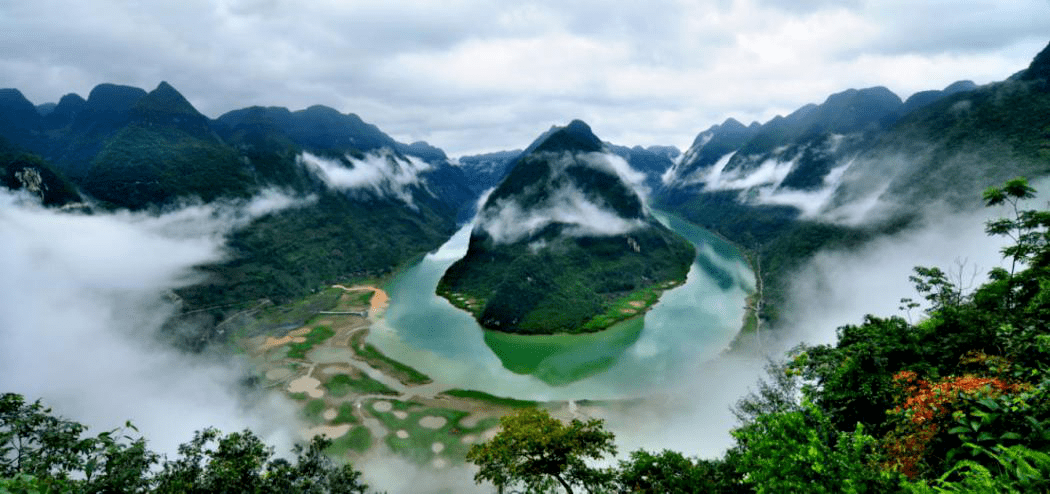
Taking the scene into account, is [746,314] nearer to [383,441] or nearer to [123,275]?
[383,441]

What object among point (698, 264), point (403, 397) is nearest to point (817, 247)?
point (698, 264)

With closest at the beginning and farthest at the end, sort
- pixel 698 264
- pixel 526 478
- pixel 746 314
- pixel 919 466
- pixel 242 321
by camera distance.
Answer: pixel 919 466
pixel 526 478
pixel 746 314
pixel 242 321
pixel 698 264

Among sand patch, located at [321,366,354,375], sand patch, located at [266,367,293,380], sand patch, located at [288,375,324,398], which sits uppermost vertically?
sand patch, located at [321,366,354,375]

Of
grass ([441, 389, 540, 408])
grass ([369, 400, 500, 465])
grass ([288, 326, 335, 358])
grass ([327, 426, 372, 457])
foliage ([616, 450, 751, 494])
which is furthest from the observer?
grass ([288, 326, 335, 358])

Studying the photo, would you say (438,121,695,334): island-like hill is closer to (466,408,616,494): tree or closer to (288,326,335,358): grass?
(288,326,335,358): grass

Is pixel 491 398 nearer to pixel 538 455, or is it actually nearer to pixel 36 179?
pixel 538 455

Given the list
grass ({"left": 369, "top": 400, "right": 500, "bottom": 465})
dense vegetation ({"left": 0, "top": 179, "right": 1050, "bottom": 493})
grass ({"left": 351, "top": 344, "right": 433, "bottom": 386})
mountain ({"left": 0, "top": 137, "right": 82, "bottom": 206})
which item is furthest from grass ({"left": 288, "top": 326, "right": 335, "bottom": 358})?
mountain ({"left": 0, "top": 137, "right": 82, "bottom": 206})

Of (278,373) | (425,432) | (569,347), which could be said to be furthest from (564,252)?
(425,432)
